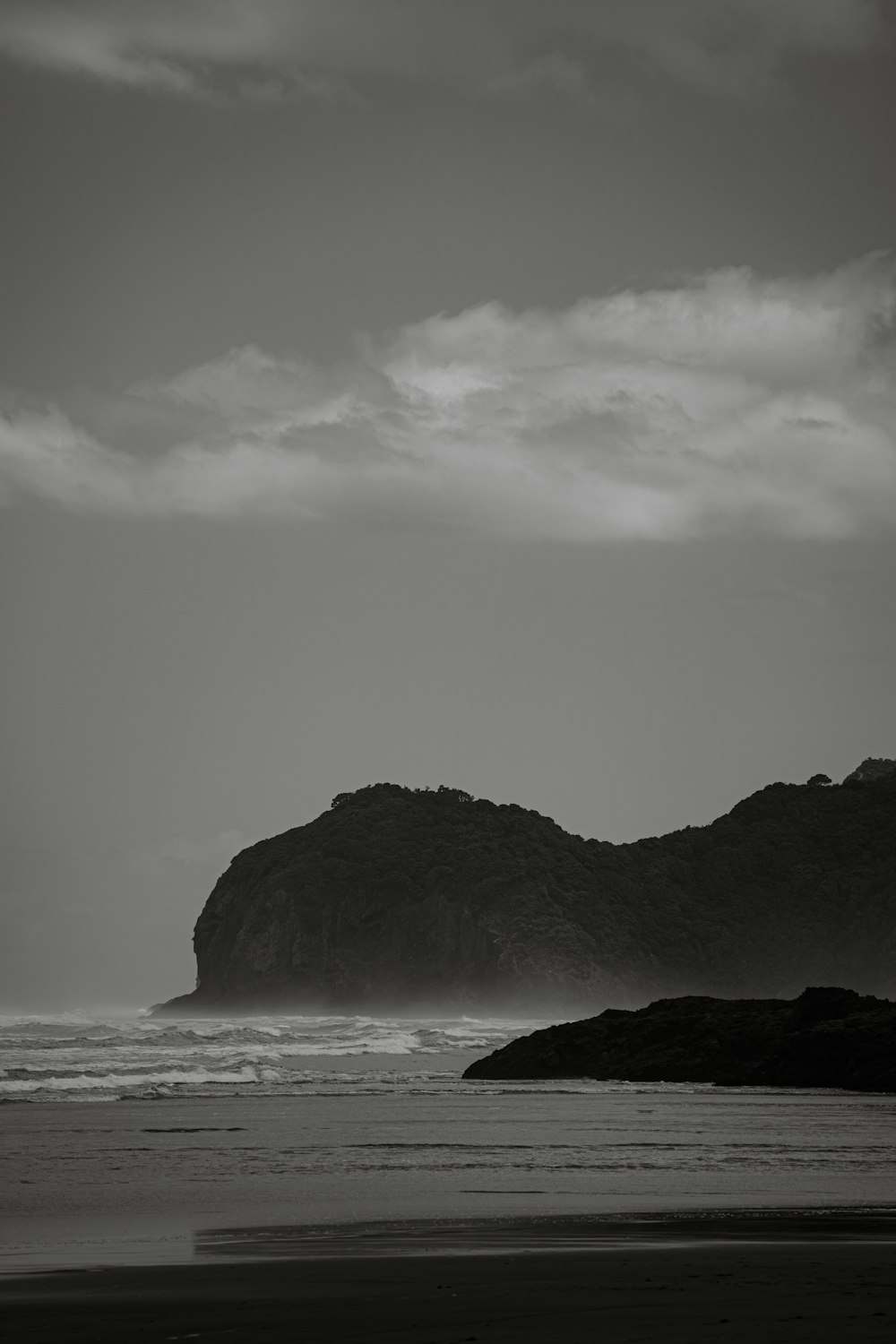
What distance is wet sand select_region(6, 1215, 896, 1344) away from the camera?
8.01 meters

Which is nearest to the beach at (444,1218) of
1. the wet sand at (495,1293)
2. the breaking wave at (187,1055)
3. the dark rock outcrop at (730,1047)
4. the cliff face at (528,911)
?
the wet sand at (495,1293)

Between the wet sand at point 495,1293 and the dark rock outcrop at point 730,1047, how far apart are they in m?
27.7

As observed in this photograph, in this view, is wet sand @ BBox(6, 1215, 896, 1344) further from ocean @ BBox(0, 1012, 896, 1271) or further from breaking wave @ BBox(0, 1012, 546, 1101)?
breaking wave @ BBox(0, 1012, 546, 1101)

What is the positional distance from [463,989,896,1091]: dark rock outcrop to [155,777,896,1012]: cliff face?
81791 millimetres

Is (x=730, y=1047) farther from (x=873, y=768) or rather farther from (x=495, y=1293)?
(x=873, y=768)

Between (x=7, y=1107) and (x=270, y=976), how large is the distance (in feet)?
361

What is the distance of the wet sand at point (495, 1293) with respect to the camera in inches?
315

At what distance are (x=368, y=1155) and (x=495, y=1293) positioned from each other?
36.6 ft

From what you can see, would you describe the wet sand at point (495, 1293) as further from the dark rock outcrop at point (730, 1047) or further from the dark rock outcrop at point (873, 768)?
the dark rock outcrop at point (873, 768)

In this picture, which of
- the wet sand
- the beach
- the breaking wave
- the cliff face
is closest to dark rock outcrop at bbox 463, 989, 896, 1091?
the breaking wave

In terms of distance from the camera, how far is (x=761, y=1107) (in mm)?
29969

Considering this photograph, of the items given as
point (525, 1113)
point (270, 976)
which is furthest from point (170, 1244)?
point (270, 976)

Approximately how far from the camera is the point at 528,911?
134 meters

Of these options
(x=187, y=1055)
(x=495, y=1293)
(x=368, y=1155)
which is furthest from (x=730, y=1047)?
(x=495, y=1293)
